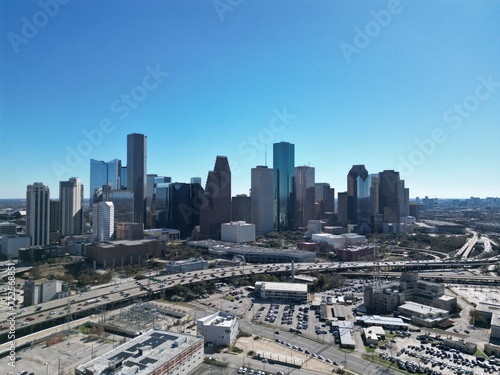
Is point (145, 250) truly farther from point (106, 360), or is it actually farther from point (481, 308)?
point (481, 308)

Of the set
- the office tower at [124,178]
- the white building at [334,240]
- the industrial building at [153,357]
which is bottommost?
the industrial building at [153,357]

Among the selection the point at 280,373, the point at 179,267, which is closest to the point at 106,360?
the point at 280,373

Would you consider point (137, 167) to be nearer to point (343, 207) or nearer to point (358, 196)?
point (343, 207)

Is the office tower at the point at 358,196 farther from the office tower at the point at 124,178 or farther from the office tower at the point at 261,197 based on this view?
the office tower at the point at 124,178

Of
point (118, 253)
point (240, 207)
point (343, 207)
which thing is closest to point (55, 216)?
point (118, 253)

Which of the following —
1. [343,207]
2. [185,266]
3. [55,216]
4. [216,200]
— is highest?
[216,200]

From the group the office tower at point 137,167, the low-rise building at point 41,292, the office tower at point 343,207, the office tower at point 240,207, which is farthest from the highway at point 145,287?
the office tower at point 137,167
